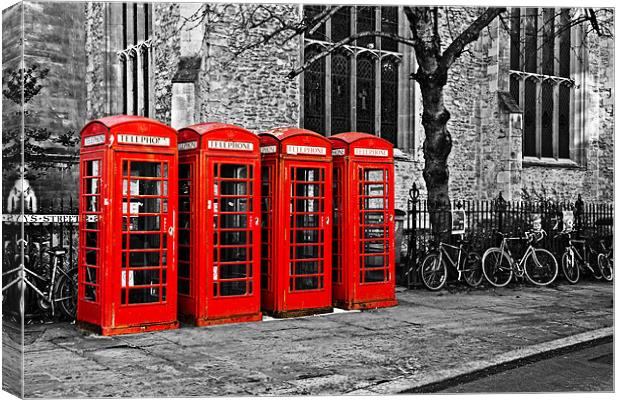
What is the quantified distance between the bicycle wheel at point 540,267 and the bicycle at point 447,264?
0.84 m

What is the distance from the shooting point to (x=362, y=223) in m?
8.71

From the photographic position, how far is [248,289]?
772cm

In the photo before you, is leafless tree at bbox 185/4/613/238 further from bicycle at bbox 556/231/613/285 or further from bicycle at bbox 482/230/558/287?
bicycle at bbox 556/231/613/285

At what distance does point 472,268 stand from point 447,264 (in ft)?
1.20

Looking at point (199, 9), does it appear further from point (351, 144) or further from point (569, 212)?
point (569, 212)

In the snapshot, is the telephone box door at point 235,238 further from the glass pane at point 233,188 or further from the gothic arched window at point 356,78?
the gothic arched window at point 356,78

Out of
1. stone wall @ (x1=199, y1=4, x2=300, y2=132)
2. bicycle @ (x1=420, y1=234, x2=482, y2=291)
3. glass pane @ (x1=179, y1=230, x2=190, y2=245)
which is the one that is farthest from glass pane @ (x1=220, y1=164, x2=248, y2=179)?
stone wall @ (x1=199, y1=4, x2=300, y2=132)

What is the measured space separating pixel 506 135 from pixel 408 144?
229cm

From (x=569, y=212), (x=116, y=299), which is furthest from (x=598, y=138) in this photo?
(x=116, y=299)

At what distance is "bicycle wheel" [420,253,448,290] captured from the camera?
10359 millimetres

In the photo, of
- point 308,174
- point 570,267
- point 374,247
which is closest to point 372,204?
point 374,247

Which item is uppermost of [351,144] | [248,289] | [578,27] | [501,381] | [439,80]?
[578,27]

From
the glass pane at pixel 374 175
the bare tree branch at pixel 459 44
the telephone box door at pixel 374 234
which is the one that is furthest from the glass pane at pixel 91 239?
the bare tree branch at pixel 459 44

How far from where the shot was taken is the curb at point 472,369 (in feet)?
18.2
